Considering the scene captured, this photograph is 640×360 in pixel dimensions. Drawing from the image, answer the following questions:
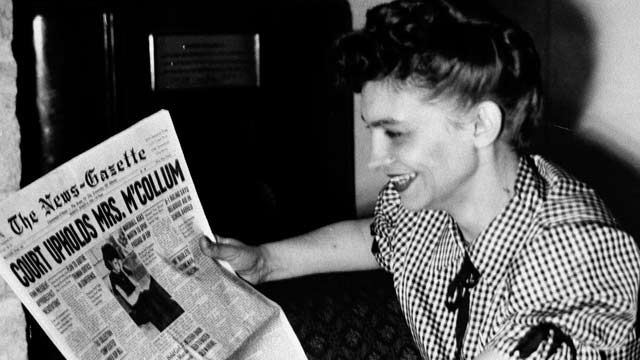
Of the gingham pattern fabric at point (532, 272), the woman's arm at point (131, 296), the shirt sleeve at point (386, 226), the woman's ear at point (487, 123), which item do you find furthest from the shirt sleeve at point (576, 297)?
the woman's arm at point (131, 296)

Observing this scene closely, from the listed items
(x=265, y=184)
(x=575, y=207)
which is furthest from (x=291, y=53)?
(x=575, y=207)

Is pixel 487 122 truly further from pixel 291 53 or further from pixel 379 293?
pixel 291 53

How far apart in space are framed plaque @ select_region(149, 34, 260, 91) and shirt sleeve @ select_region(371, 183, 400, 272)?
16.0 inches

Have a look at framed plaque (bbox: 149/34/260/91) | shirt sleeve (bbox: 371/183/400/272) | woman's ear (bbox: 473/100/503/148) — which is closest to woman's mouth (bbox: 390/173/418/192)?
woman's ear (bbox: 473/100/503/148)

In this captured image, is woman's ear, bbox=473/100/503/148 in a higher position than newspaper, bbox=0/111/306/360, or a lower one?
higher

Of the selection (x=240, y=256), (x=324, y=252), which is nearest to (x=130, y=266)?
(x=240, y=256)

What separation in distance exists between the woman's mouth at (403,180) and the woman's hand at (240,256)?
0.27 meters

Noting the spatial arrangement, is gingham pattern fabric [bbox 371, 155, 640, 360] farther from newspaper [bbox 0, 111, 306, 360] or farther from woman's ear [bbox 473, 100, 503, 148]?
newspaper [bbox 0, 111, 306, 360]

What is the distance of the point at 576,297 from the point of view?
105 centimetres

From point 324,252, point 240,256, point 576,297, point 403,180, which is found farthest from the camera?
point 324,252

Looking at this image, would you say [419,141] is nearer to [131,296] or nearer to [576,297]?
[576,297]

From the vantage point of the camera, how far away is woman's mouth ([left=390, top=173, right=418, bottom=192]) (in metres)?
1.17

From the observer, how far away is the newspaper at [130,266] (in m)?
1.00

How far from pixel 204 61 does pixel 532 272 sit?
0.77 metres
